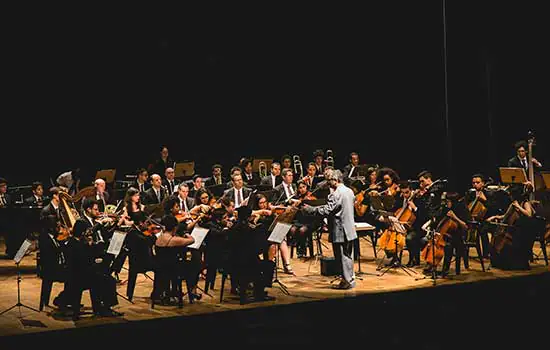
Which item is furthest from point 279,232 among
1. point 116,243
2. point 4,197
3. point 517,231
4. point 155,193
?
point 4,197

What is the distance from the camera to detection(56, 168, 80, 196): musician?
12.5 metres

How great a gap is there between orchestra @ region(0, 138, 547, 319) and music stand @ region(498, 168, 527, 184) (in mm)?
150

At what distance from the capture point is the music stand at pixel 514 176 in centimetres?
1302

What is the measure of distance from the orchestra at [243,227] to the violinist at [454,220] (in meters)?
0.01

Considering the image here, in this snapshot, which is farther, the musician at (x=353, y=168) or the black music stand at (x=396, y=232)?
the musician at (x=353, y=168)

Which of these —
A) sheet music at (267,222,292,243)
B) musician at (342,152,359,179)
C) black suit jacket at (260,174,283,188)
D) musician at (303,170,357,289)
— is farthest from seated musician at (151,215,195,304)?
musician at (342,152,359,179)

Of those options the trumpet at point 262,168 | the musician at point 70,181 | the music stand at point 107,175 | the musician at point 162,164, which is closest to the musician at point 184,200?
the musician at point 70,181

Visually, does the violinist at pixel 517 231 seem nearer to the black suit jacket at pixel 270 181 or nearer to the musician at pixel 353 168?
the black suit jacket at pixel 270 181

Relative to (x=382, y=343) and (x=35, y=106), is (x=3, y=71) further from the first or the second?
(x=382, y=343)

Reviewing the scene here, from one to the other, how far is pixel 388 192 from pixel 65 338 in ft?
19.5

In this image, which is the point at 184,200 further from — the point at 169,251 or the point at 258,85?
the point at 258,85

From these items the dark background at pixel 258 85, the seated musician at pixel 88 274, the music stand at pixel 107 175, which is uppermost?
the dark background at pixel 258 85

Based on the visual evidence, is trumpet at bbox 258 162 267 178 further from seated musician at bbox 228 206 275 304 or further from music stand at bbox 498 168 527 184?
seated musician at bbox 228 206 275 304

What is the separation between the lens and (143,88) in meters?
17.5
